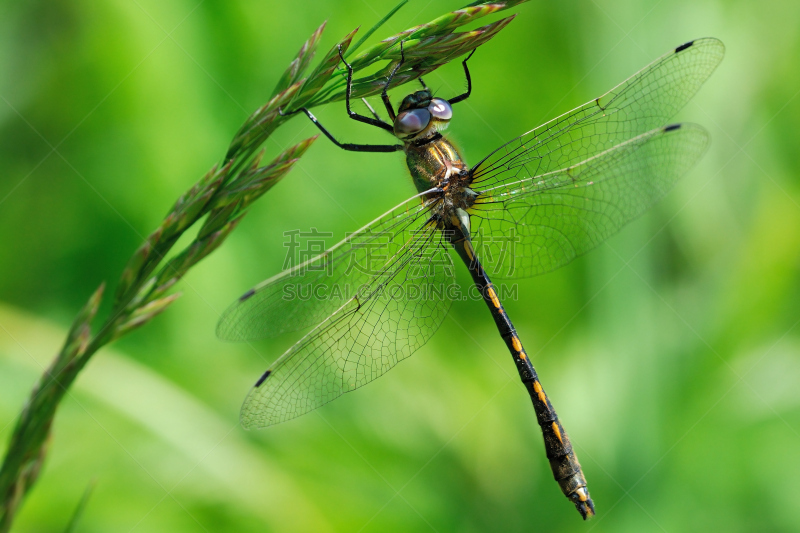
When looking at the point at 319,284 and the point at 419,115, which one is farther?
the point at 419,115

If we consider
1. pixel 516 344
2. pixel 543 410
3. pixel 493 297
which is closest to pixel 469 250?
pixel 493 297

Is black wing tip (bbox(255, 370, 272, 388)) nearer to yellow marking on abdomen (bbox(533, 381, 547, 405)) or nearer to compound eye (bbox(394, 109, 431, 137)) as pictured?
compound eye (bbox(394, 109, 431, 137))

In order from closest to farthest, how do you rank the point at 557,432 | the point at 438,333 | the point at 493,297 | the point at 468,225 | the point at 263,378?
→ 1. the point at 263,378
2. the point at 557,432
3. the point at 468,225
4. the point at 493,297
5. the point at 438,333

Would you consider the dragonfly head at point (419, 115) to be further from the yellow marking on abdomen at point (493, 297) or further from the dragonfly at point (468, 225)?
the yellow marking on abdomen at point (493, 297)

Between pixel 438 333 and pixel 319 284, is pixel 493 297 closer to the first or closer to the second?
pixel 438 333

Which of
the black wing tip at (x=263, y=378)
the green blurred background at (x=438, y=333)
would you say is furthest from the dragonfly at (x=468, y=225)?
the green blurred background at (x=438, y=333)

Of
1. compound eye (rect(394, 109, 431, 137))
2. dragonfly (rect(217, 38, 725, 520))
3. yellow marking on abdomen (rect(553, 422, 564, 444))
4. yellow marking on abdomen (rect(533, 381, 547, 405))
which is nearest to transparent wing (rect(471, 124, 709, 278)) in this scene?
dragonfly (rect(217, 38, 725, 520))
